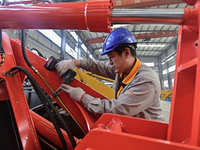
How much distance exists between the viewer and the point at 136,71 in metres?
1.26

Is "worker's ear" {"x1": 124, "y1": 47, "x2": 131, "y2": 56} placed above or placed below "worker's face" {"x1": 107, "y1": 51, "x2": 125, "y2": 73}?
above

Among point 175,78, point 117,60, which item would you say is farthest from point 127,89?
point 175,78

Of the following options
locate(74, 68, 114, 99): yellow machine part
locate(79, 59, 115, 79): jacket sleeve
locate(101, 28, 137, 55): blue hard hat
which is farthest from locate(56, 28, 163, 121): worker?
locate(74, 68, 114, 99): yellow machine part

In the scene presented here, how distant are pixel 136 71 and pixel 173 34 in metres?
9.50

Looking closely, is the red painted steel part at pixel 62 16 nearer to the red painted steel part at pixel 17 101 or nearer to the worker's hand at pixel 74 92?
the red painted steel part at pixel 17 101

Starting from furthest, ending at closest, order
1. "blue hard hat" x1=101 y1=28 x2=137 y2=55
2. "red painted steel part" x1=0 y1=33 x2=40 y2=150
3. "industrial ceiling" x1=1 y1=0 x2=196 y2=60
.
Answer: "industrial ceiling" x1=1 y1=0 x2=196 y2=60, "blue hard hat" x1=101 y1=28 x2=137 y2=55, "red painted steel part" x1=0 y1=33 x2=40 y2=150

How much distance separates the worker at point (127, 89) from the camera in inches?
41.4

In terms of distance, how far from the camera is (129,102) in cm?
104

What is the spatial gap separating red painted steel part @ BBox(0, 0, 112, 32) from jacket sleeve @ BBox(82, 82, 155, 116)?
2.14 feet

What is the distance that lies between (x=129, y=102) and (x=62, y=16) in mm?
786

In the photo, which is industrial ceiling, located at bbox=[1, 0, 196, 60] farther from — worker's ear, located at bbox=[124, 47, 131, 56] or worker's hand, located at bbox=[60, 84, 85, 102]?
worker's hand, located at bbox=[60, 84, 85, 102]

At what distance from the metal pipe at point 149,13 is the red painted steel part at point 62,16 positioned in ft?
0.15

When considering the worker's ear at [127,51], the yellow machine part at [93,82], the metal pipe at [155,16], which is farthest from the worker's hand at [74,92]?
the yellow machine part at [93,82]

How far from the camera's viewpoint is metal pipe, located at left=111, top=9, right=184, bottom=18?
19.8 inches
